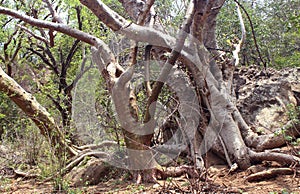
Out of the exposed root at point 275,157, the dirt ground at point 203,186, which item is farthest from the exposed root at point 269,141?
the dirt ground at point 203,186

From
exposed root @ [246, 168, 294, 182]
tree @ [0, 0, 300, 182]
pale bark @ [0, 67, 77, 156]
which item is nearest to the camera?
exposed root @ [246, 168, 294, 182]

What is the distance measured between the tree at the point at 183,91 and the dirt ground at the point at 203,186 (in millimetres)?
250

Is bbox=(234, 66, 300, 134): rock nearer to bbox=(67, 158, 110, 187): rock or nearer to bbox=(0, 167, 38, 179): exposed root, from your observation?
bbox=(67, 158, 110, 187): rock

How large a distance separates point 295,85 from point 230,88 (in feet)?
4.13

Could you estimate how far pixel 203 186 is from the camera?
9.79 feet

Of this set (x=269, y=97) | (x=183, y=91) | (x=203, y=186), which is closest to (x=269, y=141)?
(x=269, y=97)

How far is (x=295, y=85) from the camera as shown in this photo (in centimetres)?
528

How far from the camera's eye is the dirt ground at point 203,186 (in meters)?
2.99

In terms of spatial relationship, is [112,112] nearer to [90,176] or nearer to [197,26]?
[90,176]

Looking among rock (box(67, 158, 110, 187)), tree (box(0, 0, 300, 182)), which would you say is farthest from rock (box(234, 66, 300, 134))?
rock (box(67, 158, 110, 187))

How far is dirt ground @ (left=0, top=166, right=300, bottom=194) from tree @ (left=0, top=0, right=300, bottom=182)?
0.25 meters

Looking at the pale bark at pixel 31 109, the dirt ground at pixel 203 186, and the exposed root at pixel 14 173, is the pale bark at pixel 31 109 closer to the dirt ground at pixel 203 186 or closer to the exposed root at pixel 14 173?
the dirt ground at pixel 203 186

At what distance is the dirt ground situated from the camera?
9.82 feet

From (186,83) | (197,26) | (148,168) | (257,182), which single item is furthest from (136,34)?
(257,182)
